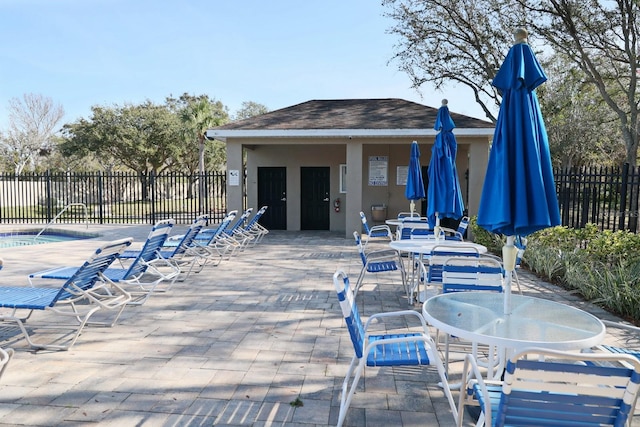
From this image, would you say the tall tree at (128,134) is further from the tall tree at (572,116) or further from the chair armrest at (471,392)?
the chair armrest at (471,392)

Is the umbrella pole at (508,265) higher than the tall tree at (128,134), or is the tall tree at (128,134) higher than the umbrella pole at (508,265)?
the tall tree at (128,134)

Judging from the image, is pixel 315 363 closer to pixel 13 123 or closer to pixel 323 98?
pixel 323 98

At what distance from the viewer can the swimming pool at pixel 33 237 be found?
13.6 m

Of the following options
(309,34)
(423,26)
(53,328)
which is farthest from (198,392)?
(423,26)

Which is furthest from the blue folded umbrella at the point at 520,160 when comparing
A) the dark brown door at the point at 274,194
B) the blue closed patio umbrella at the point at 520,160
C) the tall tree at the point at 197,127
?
the tall tree at the point at 197,127

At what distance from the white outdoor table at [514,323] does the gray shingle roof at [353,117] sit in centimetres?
1005

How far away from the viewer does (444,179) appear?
6371 mm

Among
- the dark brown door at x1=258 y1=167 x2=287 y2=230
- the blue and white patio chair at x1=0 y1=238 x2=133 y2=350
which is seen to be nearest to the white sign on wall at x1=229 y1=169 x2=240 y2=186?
the dark brown door at x1=258 y1=167 x2=287 y2=230

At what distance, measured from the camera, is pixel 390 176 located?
48.5 feet

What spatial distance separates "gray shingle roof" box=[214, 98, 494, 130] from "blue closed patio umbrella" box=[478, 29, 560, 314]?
1003 cm

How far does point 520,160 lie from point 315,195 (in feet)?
40.9

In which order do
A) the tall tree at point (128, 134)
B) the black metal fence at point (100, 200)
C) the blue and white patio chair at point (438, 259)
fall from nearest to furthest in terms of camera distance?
1. the blue and white patio chair at point (438, 259)
2. the black metal fence at point (100, 200)
3. the tall tree at point (128, 134)

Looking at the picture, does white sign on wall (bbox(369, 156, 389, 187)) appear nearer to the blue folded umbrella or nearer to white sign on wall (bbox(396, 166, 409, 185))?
white sign on wall (bbox(396, 166, 409, 185))

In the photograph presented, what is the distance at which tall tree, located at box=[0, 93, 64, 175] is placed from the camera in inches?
1490
